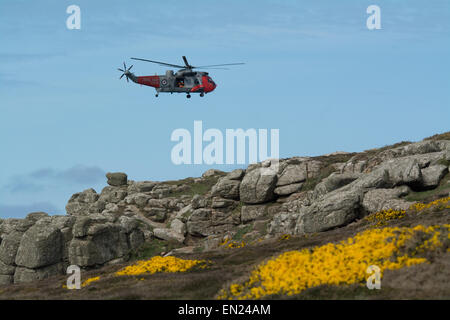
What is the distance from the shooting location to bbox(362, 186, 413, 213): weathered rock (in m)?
41.3

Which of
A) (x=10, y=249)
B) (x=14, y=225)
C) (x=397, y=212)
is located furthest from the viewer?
(x=14, y=225)

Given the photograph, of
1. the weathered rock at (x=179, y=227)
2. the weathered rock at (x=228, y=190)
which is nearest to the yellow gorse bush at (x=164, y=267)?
the weathered rock at (x=179, y=227)

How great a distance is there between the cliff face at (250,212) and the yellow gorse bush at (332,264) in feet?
63.1

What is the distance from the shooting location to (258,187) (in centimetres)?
6347

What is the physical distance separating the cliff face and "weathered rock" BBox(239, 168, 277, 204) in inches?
5.1

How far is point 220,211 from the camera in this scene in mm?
64625

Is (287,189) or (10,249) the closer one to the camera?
(10,249)

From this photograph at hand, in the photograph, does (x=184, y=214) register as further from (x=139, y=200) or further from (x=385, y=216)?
(x=385, y=216)

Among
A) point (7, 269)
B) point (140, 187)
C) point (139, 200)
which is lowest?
point (7, 269)

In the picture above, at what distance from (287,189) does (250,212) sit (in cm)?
559

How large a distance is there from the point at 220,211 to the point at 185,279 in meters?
39.8

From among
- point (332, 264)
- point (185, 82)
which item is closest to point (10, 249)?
point (185, 82)

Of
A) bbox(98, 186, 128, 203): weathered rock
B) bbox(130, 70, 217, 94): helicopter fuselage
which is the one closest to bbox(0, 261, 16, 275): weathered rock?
bbox(130, 70, 217, 94): helicopter fuselage
